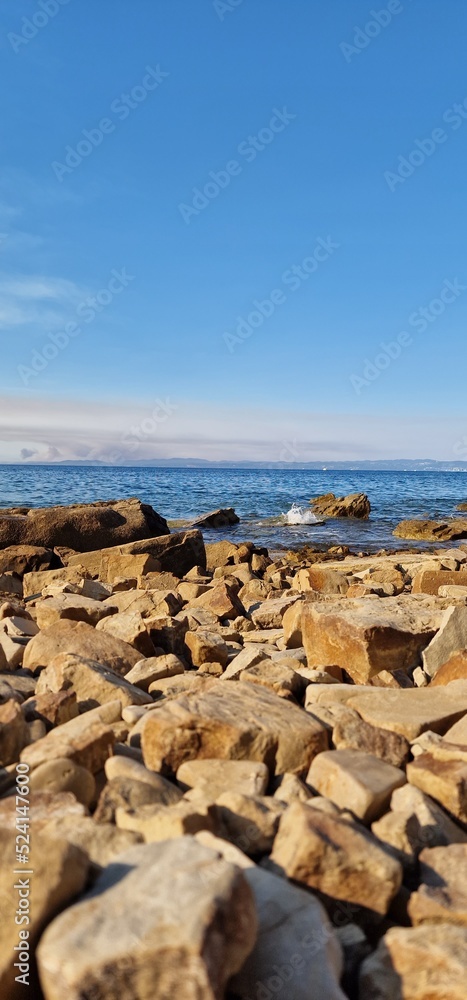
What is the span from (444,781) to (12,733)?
174 centimetres

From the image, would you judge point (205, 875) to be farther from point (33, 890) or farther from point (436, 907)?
point (436, 907)

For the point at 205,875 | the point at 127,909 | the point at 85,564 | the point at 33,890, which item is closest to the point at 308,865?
the point at 205,875

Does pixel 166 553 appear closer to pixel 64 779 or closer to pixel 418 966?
pixel 64 779

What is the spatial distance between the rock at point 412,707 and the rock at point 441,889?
86cm

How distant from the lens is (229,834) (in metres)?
2.20

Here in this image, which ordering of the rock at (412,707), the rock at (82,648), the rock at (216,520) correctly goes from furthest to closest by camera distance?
1. the rock at (216,520)
2. the rock at (82,648)
3. the rock at (412,707)

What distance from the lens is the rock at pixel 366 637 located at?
4.24 meters

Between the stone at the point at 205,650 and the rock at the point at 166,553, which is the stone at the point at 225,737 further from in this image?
the rock at the point at 166,553

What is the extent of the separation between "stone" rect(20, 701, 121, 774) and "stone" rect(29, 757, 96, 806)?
0.32 feet

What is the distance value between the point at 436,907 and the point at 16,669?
3.08 m

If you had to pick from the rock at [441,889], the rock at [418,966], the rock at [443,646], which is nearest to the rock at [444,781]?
the rock at [441,889]

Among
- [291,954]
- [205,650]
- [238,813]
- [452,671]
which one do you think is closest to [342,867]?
[291,954]

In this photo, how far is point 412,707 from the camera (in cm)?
334

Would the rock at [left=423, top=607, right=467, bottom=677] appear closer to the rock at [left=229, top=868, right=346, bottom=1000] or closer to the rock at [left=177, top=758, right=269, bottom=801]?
the rock at [left=177, top=758, right=269, bottom=801]
